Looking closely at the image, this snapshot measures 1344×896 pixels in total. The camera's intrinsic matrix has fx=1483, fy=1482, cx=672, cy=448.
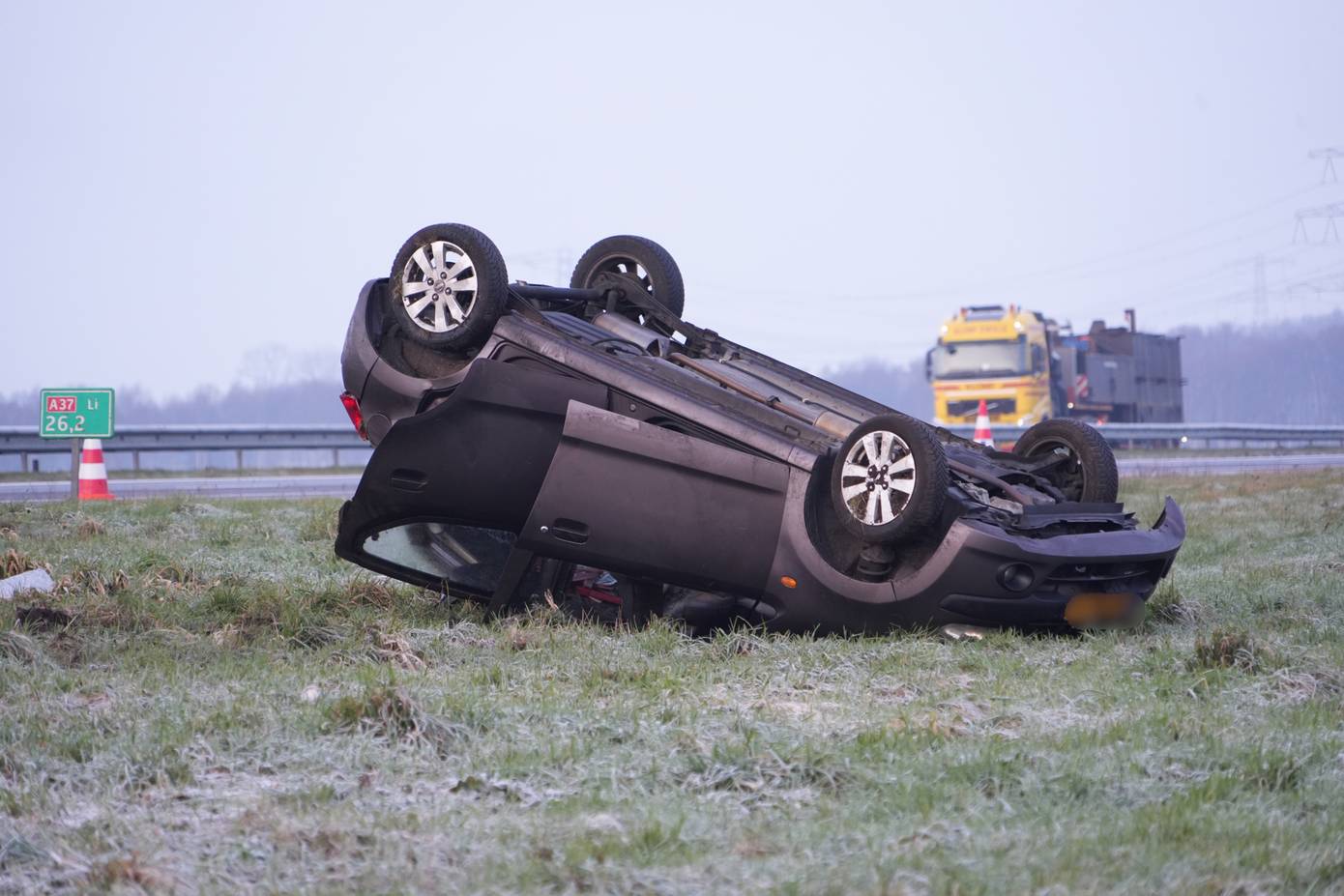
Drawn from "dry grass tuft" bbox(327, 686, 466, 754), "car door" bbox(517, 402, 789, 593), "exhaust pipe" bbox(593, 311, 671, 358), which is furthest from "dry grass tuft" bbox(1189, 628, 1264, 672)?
"exhaust pipe" bbox(593, 311, 671, 358)

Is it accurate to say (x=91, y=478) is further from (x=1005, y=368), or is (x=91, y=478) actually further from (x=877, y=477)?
(x=1005, y=368)

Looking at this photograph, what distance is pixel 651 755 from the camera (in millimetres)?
3688

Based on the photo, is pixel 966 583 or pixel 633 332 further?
pixel 633 332

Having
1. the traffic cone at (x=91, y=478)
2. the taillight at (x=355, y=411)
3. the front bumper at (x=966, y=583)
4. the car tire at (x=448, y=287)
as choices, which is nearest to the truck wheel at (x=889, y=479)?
the front bumper at (x=966, y=583)

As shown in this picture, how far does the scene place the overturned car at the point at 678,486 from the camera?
214 inches

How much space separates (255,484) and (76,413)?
14.0 feet

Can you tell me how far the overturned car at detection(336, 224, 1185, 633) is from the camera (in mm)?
5441

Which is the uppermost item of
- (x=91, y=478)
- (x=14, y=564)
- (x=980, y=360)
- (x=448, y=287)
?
(x=980, y=360)

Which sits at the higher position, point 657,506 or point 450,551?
point 657,506

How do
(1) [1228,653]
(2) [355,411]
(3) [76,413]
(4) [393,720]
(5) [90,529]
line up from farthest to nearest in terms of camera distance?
(3) [76,413] < (5) [90,529] < (2) [355,411] < (1) [1228,653] < (4) [393,720]

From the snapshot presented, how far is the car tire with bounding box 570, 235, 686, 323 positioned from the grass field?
1.74m

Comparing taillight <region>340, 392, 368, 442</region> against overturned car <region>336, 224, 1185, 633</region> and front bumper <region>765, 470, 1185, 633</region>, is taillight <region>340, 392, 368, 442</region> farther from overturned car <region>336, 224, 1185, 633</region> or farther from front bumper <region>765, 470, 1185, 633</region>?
front bumper <region>765, 470, 1185, 633</region>

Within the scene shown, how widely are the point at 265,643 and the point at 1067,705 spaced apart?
2913 millimetres

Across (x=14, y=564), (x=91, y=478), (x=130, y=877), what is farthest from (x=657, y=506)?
(x=91, y=478)
